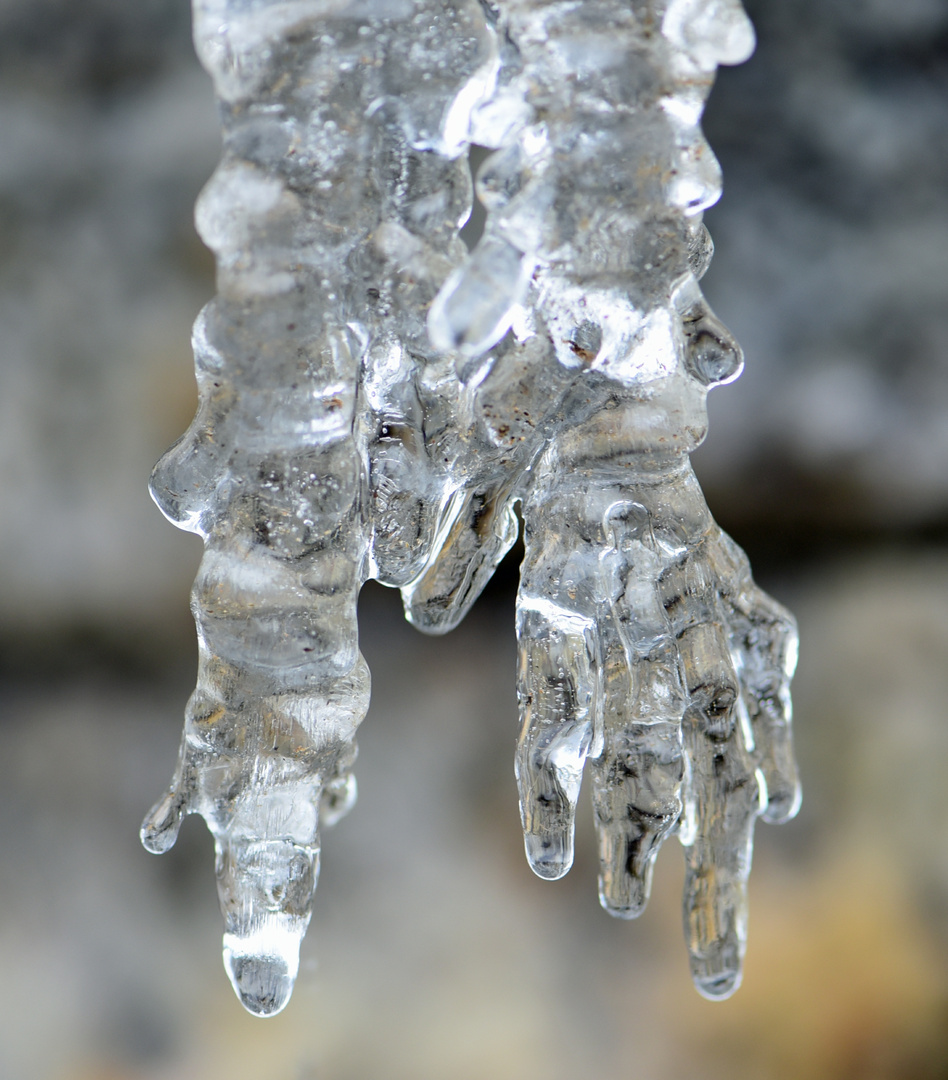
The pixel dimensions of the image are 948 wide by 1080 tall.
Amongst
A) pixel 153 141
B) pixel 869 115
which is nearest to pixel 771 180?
pixel 869 115

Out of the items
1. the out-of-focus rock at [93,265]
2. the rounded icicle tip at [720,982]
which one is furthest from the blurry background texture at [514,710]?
the rounded icicle tip at [720,982]

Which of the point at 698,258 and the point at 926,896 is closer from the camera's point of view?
the point at 698,258

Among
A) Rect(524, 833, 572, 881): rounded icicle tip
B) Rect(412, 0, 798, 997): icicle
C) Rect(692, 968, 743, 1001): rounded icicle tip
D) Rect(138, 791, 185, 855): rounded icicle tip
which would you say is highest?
Rect(412, 0, 798, 997): icicle

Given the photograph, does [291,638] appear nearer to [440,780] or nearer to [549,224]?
[549,224]

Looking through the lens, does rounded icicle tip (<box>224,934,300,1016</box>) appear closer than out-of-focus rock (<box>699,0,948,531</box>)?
Yes

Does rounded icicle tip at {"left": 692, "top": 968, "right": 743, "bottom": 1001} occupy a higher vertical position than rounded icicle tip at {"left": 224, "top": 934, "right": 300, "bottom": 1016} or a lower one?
lower

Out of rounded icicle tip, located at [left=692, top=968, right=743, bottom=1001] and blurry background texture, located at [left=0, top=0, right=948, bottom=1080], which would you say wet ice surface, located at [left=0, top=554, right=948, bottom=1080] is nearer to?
blurry background texture, located at [left=0, top=0, right=948, bottom=1080]

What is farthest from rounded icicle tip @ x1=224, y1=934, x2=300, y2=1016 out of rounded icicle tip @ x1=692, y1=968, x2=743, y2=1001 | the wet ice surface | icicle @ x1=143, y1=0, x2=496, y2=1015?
the wet ice surface
